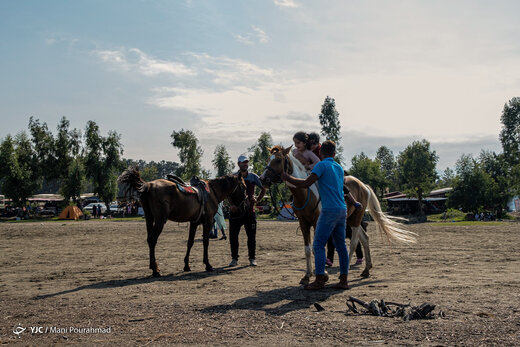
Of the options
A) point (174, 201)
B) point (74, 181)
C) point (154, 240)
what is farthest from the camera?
point (74, 181)

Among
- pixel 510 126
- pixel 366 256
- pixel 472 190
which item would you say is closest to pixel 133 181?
pixel 366 256

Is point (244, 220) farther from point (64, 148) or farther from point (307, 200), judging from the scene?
point (64, 148)

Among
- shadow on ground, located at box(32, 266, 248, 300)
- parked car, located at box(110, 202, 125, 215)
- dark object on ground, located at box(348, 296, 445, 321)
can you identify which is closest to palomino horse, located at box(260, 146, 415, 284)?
dark object on ground, located at box(348, 296, 445, 321)

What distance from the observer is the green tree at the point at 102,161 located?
65.6 meters

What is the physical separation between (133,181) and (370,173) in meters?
66.6

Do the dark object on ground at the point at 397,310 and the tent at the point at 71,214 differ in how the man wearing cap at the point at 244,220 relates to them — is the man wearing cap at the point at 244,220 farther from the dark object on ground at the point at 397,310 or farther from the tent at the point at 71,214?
the tent at the point at 71,214

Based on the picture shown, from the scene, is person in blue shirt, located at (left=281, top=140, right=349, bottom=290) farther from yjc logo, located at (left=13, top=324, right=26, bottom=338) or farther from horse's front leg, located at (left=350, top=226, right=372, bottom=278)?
yjc logo, located at (left=13, top=324, right=26, bottom=338)

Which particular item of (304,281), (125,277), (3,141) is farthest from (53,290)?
(3,141)

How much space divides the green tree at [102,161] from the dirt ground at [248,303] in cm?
5654

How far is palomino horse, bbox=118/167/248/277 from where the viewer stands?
362 inches

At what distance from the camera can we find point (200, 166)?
74.8m

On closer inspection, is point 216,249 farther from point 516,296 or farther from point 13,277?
point 516,296

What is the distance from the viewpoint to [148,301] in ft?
21.4

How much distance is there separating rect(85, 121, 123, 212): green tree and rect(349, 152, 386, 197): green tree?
125 feet
